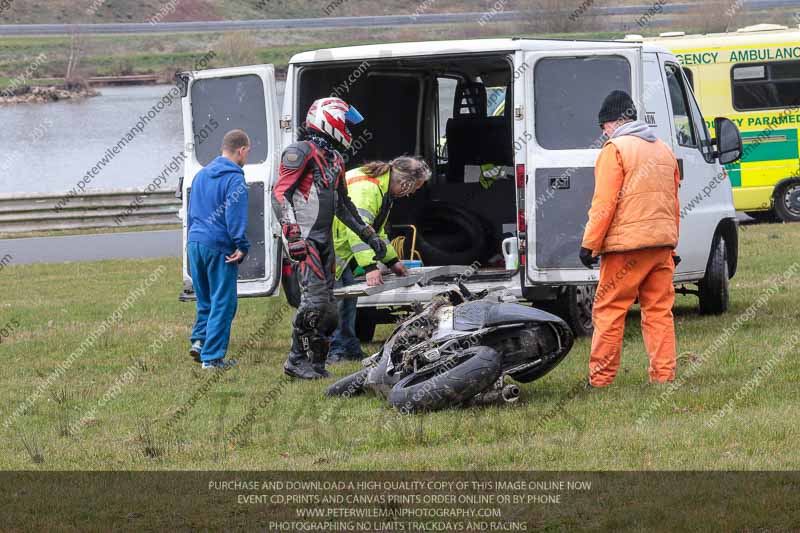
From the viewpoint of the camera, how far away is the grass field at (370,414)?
6551 mm

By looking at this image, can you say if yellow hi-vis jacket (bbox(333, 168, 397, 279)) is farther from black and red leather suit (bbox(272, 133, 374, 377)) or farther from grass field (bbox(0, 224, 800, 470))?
grass field (bbox(0, 224, 800, 470))

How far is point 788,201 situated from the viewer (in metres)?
20.8

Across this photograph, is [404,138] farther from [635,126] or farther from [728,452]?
[728,452]

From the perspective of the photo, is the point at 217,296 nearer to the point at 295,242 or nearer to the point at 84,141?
the point at 295,242

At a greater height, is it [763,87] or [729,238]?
[763,87]

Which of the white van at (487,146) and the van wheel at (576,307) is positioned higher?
the white van at (487,146)

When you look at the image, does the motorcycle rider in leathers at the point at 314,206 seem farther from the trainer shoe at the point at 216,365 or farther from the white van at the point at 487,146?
the trainer shoe at the point at 216,365

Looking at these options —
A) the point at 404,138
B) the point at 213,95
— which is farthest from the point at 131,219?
the point at 213,95

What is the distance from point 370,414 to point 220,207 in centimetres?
286

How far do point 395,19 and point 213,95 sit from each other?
1961 inches

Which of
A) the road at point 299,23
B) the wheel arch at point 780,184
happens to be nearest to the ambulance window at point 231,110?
the wheel arch at point 780,184

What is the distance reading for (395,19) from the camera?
59.2 meters

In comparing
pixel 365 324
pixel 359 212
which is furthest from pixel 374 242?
pixel 365 324

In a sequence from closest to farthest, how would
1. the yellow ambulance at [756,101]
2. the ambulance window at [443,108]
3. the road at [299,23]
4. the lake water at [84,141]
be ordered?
the ambulance window at [443,108] → the yellow ambulance at [756,101] → the lake water at [84,141] → the road at [299,23]
